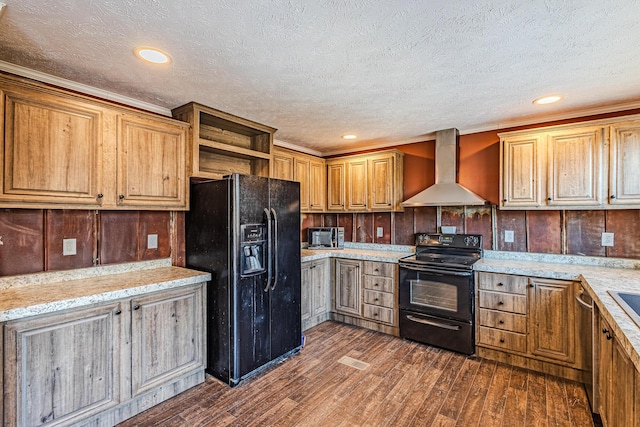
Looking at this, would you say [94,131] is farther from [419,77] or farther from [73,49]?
[419,77]

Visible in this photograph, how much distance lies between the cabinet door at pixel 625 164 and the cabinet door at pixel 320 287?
290cm

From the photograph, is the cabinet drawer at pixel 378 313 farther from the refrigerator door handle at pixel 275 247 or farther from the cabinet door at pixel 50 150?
the cabinet door at pixel 50 150

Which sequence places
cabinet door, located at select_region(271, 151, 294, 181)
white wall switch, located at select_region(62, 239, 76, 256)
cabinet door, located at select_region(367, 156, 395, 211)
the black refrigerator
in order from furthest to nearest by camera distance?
cabinet door, located at select_region(367, 156, 395, 211) → cabinet door, located at select_region(271, 151, 294, 181) → the black refrigerator → white wall switch, located at select_region(62, 239, 76, 256)

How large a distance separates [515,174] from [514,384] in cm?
192

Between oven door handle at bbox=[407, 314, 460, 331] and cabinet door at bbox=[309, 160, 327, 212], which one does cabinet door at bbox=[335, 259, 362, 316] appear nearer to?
oven door handle at bbox=[407, 314, 460, 331]

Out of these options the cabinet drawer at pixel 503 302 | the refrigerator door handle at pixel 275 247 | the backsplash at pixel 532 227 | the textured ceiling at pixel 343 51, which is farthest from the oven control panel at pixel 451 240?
the refrigerator door handle at pixel 275 247

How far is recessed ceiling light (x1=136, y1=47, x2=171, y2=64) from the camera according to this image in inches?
72.5

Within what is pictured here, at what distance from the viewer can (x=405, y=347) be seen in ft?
10.6

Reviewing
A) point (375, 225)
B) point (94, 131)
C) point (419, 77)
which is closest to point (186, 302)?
point (94, 131)

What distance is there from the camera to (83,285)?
6.97ft

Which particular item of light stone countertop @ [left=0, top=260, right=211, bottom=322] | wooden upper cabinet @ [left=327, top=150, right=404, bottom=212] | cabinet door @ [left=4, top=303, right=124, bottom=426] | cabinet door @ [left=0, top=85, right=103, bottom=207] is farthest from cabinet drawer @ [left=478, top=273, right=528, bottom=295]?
cabinet door @ [left=0, top=85, right=103, bottom=207]

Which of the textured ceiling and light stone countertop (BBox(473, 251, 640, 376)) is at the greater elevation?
the textured ceiling

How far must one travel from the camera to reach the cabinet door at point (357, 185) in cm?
417

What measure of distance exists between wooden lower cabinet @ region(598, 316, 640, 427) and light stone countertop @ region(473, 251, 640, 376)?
0.11m
